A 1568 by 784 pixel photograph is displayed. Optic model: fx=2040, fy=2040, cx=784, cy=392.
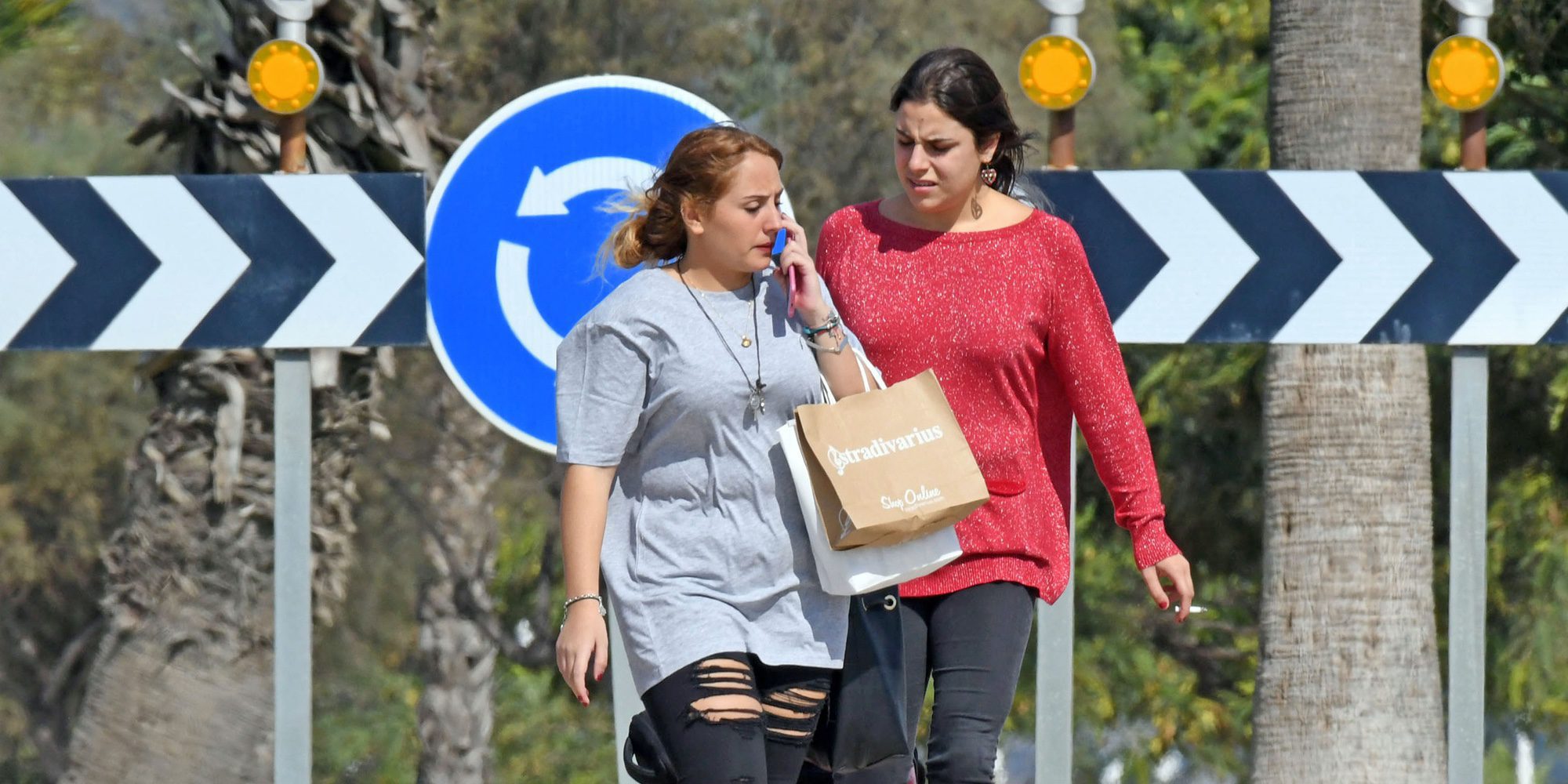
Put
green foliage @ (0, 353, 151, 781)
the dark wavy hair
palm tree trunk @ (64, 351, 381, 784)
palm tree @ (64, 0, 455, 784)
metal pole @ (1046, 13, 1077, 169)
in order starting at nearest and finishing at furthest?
the dark wavy hair → metal pole @ (1046, 13, 1077, 169) → palm tree @ (64, 0, 455, 784) → palm tree trunk @ (64, 351, 381, 784) → green foliage @ (0, 353, 151, 781)

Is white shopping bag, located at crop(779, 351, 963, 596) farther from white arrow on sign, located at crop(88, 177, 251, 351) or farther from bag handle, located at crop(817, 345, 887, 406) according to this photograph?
white arrow on sign, located at crop(88, 177, 251, 351)

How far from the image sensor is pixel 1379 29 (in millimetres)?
5898

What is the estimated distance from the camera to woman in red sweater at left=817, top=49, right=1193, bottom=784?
11.6ft

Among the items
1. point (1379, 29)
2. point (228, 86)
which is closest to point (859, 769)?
point (1379, 29)

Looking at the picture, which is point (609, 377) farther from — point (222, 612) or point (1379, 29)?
point (222, 612)

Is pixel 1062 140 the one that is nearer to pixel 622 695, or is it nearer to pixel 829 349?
pixel 829 349

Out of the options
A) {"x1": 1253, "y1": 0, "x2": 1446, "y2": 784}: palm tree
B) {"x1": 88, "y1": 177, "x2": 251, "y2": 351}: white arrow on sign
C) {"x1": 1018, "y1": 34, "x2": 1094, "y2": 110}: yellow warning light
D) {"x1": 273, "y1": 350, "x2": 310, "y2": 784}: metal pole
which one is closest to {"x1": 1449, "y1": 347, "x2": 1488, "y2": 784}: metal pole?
{"x1": 1018, "y1": 34, "x2": 1094, "y2": 110}: yellow warning light

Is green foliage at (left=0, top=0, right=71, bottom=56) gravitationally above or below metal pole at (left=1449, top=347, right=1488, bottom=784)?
above

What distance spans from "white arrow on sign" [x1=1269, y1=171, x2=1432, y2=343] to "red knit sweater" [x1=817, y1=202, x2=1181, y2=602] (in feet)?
3.03

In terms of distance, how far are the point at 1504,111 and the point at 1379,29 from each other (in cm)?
567

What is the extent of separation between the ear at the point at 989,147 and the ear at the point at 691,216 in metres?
0.58

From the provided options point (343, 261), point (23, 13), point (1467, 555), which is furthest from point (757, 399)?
point (23, 13)

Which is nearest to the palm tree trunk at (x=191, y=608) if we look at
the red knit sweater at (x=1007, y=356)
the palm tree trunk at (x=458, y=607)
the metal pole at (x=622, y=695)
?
the metal pole at (x=622, y=695)

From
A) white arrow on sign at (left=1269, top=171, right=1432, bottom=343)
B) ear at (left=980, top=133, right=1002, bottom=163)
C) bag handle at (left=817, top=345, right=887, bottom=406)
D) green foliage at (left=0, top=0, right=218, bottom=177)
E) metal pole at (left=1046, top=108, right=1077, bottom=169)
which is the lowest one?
green foliage at (left=0, top=0, right=218, bottom=177)
